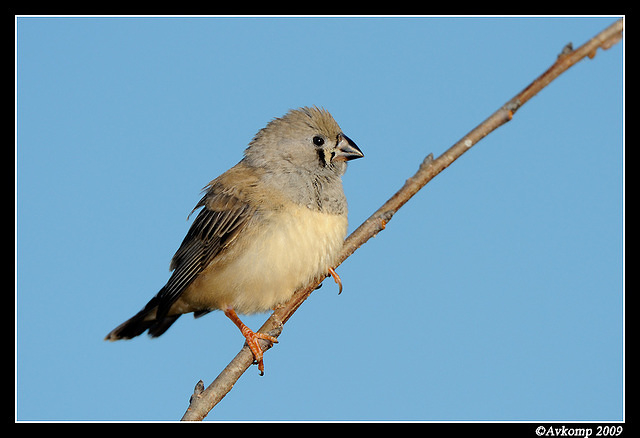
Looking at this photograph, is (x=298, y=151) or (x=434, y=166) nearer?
(x=434, y=166)

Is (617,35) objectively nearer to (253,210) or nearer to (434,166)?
(434,166)

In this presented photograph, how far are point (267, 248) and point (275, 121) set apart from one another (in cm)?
149

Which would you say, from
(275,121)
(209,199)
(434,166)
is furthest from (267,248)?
(434,166)

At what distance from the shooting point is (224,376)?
A: 14.8 feet

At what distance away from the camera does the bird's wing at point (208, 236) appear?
5.98 metres

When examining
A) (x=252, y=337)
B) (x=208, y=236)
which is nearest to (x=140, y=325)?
(x=208, y=236)

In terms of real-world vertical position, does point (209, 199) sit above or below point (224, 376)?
above

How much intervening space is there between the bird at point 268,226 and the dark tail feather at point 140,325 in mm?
236

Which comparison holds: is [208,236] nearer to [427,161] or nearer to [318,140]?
[318,140]

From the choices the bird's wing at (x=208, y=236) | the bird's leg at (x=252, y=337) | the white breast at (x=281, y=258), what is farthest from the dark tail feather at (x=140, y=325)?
the white breast at (x=281, y=258)

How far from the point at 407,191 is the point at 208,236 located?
2.49 m

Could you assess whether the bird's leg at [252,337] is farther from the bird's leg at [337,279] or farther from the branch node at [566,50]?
the branch node at [566,50]

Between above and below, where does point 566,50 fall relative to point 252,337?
above

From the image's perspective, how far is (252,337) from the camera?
5.31m
